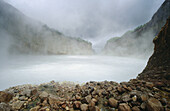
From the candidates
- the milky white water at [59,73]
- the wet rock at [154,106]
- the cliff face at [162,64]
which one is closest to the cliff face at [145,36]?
the milky white water at [59,73]

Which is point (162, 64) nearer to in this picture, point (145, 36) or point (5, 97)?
point (5, 97)

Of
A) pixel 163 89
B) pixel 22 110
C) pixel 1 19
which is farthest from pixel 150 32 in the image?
pixel 1 19

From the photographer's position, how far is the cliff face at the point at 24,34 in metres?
12.1

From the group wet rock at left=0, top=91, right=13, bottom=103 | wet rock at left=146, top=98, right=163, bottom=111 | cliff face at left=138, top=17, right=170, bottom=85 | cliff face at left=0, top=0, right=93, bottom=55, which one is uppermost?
cliff face at left=0, top=0, right=93, bottom=55

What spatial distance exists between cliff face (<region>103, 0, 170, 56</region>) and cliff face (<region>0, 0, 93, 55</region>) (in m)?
26.2

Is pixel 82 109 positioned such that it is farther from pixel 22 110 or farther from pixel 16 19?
pixel 16 19

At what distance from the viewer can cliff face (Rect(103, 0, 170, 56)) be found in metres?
13.0

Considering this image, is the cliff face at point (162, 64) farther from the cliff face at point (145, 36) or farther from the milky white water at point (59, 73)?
the cliff face at point (145, 36)

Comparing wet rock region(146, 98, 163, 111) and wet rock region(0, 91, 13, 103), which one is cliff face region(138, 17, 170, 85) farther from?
wet rock region(0, 91, 13, 103)

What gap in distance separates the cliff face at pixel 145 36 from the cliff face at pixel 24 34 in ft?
85.9

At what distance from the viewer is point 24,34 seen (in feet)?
49.6

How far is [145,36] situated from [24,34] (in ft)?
97.8

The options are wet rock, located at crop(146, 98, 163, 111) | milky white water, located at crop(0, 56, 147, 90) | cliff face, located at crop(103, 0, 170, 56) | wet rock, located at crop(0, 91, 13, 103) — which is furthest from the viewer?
cliff face, located at crop(103, 0, 170, 56)

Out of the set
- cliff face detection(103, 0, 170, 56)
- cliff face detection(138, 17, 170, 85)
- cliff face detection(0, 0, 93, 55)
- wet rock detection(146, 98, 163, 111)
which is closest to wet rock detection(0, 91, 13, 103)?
wet rock detection(146, 98, 163, 111)
